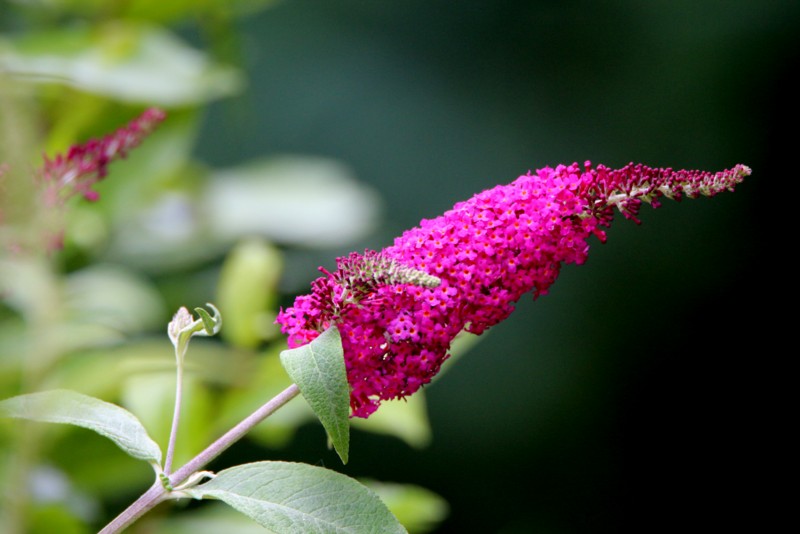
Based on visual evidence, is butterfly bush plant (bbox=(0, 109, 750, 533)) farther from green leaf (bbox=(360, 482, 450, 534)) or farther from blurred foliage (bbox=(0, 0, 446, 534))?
green leaf (bbox=(360, 482, 450, 534))

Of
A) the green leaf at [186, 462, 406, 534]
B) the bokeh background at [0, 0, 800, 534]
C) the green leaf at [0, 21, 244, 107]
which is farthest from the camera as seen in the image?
the bokeh background at [0, 0, 800, 534]

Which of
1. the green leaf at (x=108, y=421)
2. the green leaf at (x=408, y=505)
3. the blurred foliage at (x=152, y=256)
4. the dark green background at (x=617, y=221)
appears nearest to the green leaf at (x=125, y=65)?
the blurred foliage at (x=152, y=256)

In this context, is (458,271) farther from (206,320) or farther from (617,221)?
(617,221)

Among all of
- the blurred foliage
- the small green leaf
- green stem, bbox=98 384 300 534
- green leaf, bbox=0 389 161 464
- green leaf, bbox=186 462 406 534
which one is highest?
the blurred foliage

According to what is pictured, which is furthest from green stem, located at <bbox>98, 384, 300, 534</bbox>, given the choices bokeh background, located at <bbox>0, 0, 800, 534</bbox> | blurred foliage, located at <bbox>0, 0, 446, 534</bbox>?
bokeh background, located at <bbox>0, 0, 800, 534</bbox>

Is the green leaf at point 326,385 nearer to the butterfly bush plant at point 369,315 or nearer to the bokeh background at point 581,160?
the butterfly bush plant at point 369,315

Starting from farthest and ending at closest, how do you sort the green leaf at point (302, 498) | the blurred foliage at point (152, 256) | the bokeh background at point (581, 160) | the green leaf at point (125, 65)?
the bokeh background at point (581, 160) → the green leaf at point (125, 65) → the blurred foliage at point (152, 256) → the green leaf at point (302, 498)

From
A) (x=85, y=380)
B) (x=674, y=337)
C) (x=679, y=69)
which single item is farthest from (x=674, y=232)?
(x=85, y=380)

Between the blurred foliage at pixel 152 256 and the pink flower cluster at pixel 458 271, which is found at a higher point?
the blurred foliage at pixel 152 256
